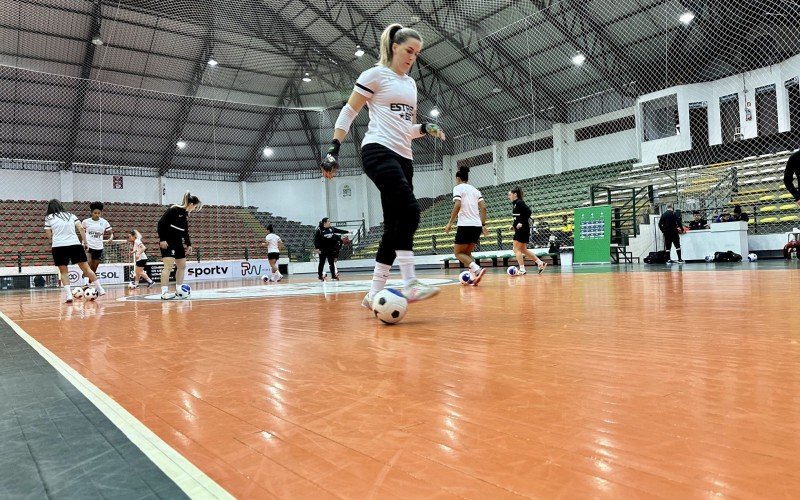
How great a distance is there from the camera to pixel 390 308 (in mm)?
2781

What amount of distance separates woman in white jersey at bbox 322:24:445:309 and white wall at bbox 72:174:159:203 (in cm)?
2639

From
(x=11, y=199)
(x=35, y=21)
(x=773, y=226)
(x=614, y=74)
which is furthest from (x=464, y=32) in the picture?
(x=11, y=199)

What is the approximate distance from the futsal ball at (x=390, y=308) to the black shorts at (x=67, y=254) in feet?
19.9

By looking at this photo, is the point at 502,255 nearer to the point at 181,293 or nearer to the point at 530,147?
the point at 530,147

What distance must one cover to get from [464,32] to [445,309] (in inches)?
648

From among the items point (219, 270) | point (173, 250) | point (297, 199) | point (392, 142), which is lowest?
point (219, 270)

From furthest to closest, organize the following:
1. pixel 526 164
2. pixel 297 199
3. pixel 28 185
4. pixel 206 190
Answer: pixel 297 199 → pixel 206 190 → pixel 526 164 → pixel 28 185

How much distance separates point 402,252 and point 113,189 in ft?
88.9

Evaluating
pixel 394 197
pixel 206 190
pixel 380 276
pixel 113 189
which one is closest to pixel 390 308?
pixel 380 276

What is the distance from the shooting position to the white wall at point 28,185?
2284 cm

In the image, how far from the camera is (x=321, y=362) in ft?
5.73

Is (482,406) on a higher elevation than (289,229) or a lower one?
lower

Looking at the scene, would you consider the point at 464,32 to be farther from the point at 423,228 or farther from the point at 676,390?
the point at 676,390

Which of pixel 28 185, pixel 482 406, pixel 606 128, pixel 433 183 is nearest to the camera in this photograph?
pixel 482 406
